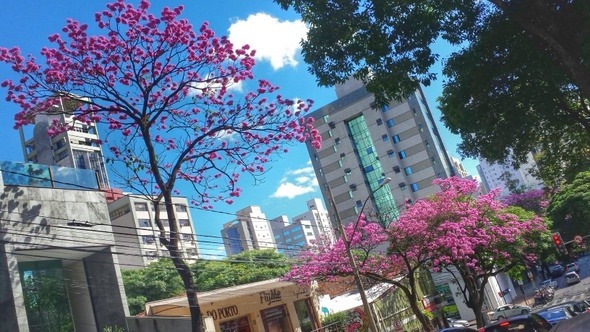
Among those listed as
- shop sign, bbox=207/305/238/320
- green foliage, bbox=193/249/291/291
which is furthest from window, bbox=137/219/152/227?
shop sign, bbox=207/305/238/320

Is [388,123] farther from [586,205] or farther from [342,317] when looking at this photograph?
[342,317]

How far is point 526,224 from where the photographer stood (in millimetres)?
28109

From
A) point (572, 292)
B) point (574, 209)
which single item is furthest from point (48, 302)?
point (574, 209)

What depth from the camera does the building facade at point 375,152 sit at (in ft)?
219

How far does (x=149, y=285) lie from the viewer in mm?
41188

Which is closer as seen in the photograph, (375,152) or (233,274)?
(233,274)

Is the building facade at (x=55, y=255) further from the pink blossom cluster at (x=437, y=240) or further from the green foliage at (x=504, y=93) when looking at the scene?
the green foliage at (x=504, y=93)

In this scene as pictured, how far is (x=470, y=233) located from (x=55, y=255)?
1739cm

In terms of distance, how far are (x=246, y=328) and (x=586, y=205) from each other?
35.6 m

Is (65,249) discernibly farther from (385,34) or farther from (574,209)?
(574,209)

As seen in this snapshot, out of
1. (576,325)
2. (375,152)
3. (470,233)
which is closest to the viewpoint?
(576,325)

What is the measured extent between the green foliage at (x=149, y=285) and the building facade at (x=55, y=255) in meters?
22.2

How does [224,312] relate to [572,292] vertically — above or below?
above

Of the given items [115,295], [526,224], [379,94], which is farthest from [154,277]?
[379,94]
